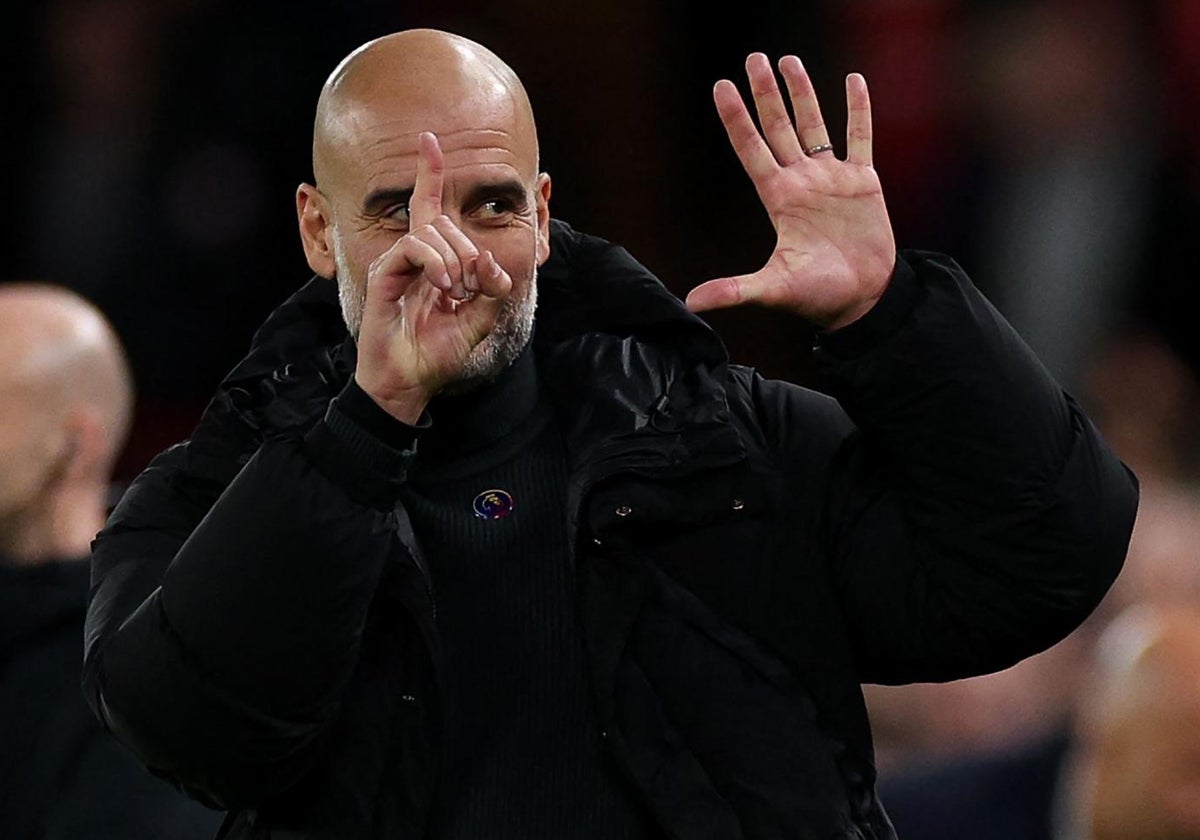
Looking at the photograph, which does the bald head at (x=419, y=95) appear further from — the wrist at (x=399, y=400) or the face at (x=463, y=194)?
the wrist at (x=399, y=400)

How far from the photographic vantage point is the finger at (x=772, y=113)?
7.20 feet

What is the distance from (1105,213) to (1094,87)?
29cm

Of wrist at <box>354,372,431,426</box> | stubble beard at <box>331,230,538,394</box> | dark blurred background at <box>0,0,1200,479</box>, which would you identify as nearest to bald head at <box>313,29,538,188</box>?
stubble beard at <box>331,230,538,394</box>

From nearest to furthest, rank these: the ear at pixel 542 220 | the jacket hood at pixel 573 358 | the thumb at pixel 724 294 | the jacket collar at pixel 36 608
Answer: the thumb at pixel 724 294
the jacket hood at pixel 573 358
the ear at pixel 542 220
the jacket collar at pixel 36 608

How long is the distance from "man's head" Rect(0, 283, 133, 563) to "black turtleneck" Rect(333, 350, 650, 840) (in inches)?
47.3

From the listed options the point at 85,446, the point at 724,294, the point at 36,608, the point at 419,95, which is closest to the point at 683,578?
the point at 724,294

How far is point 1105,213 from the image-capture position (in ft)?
15.9

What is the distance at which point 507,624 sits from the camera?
2.19 m

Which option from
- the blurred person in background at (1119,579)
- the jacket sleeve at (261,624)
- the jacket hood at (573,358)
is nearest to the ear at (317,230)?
the jacket hood at (573,358)

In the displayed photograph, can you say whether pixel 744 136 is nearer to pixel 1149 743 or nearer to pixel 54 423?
pixel 1149 743

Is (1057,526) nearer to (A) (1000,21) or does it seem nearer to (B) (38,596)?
(B) (38,596)

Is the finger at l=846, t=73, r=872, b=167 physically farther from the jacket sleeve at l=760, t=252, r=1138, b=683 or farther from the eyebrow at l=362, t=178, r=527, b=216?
the eyebrow at l=362, t=178, r=527, b=216

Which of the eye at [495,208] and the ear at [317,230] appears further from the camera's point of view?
the ear at [317,230]

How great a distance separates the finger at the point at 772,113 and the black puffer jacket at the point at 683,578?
0.52 ft
